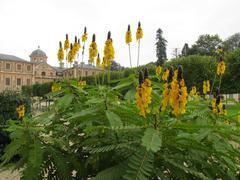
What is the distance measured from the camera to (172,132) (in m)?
1.83

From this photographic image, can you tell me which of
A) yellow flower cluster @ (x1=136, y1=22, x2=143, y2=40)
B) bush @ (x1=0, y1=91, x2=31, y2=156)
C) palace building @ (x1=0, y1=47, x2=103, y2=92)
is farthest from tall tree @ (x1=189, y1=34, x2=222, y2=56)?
yellow flower cluster @ (x1=136, y1=22, x2=143, y2=40)

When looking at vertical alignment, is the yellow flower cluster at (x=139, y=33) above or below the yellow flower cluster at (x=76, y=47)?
above

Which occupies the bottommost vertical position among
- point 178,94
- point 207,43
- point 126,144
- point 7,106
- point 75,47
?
point 7,106

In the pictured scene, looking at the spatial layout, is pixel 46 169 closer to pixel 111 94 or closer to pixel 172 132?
pixel 111 94

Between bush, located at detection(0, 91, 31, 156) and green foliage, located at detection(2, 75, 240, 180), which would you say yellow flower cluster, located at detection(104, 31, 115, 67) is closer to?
green foliage, located at detection(2, 75, 240, 180)

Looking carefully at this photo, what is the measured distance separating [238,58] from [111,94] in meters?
28.6

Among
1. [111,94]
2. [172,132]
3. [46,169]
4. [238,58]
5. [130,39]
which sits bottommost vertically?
[46,169]

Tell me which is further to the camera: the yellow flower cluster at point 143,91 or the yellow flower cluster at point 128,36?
the yellow flower cluster at point 128,36

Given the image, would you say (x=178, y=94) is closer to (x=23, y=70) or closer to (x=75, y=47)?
(x=75, y=47)

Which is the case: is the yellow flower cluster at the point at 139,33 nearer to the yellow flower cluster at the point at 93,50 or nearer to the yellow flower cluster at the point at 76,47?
the yellow flower cluster at the point at 93,50

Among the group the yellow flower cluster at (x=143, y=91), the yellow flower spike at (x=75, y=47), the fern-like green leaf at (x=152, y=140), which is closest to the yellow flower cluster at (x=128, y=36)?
the yellow flower spike at (x=75, y=47)

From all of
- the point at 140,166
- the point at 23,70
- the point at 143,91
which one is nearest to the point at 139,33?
the point at 143,91

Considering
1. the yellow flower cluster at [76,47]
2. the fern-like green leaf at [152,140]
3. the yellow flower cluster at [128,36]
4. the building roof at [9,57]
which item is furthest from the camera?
the building roof at [9,57]

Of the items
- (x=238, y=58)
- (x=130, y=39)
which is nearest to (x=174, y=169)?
(x=130, y=39)
